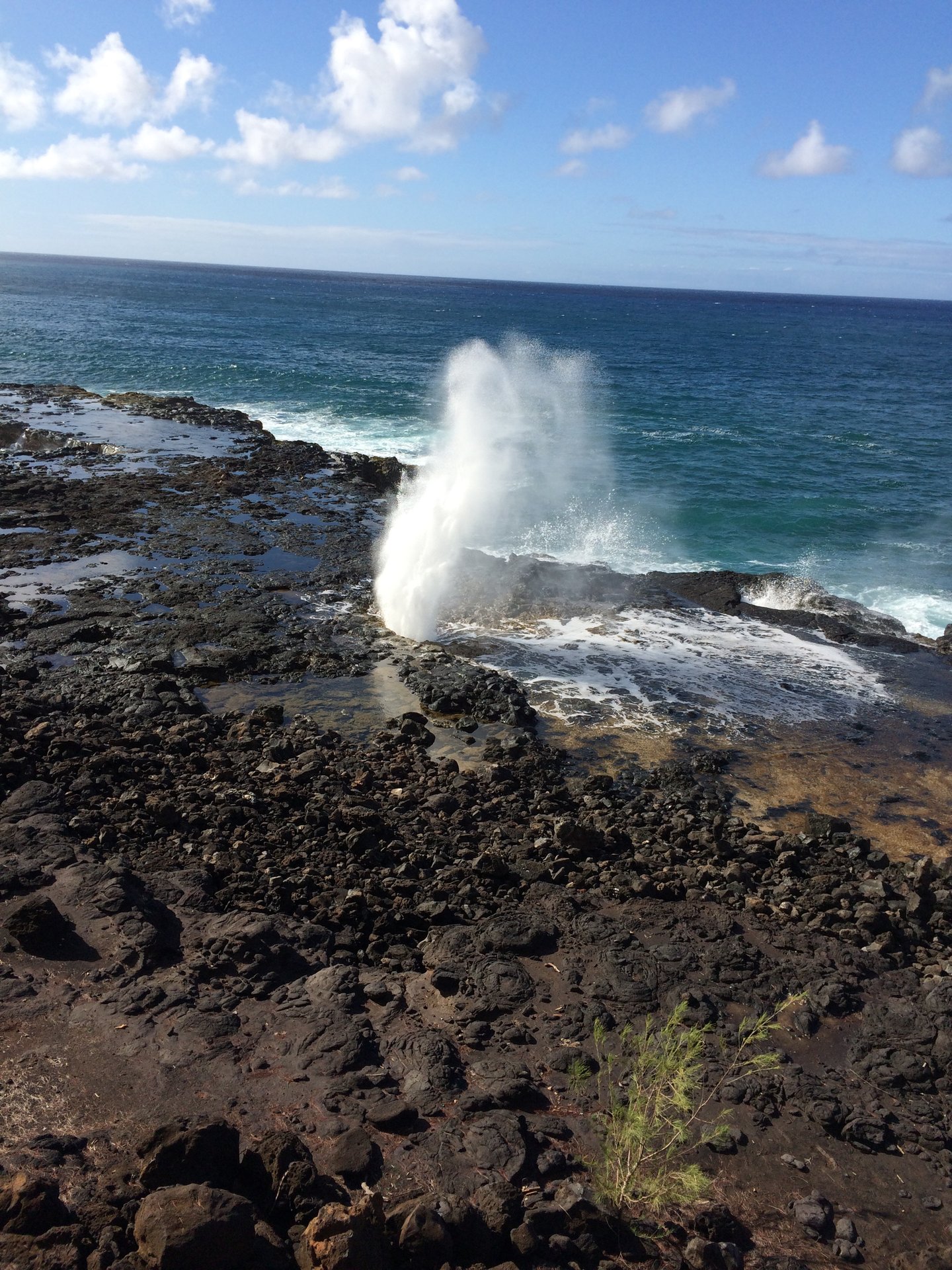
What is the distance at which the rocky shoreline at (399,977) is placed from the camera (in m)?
5.96

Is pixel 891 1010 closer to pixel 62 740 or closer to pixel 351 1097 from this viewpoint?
pixel 351 1097

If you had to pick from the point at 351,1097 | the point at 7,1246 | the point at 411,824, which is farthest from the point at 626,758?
the point at 7,1246

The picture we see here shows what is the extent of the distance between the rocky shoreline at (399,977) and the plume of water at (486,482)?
434 centimetres

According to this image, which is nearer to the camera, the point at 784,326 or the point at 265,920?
the point at 265,920

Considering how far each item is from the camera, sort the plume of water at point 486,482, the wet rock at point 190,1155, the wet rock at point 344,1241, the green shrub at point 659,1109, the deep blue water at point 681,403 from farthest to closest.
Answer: the deep blue water at point 681,403
the plume of water at point 486,482
the green shrub at point 659,1109
the wet rock at point 190,1155
the wet rock at point 344,1241

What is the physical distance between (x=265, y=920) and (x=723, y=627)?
14.7 m

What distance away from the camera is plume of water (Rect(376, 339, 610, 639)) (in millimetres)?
21266

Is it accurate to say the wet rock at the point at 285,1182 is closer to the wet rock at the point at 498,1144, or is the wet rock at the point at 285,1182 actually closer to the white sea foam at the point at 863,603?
the wet rock at the point at 498,1144

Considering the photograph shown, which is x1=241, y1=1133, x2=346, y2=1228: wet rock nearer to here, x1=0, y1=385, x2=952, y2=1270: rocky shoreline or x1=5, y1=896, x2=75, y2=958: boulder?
x1=0, y1=385, x2=952, y2=1270: rocky shoreline

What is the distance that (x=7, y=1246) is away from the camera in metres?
5.15

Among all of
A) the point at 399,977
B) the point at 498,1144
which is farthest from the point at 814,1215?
the point at 399,977

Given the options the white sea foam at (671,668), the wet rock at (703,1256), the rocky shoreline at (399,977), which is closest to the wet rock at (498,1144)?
the rocky shoreline at (399,977)

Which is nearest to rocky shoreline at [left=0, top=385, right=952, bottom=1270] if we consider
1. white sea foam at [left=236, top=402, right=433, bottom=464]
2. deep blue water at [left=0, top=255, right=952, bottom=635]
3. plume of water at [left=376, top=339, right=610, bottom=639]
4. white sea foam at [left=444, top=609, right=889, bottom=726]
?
white sea foam at [left=444, top=609, right=889, bottom=726]

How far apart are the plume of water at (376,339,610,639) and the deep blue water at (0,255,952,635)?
1688mm
